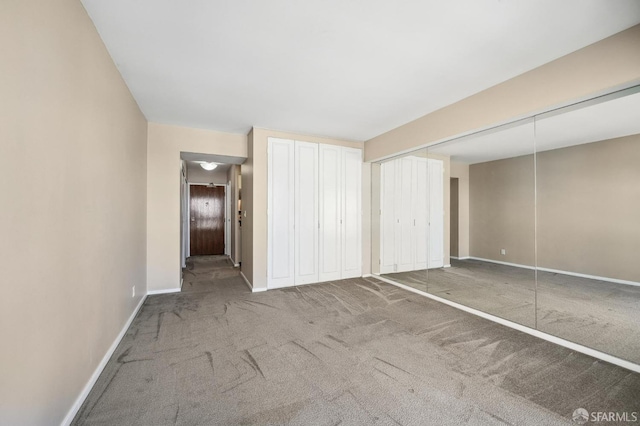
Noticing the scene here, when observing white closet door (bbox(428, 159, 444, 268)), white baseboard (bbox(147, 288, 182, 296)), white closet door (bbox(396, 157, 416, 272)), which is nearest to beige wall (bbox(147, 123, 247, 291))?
white baseboard (bbox(147, 288, 182, 296))

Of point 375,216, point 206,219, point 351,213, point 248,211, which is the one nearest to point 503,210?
point 375,216

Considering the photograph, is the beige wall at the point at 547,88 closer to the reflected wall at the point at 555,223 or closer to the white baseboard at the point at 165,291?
the reflected wall at the point at 555,223

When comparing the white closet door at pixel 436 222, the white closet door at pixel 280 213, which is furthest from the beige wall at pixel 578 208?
the white closet door at pixel 280 213

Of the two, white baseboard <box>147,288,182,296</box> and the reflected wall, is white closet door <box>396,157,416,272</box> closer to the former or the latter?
the reflected wall

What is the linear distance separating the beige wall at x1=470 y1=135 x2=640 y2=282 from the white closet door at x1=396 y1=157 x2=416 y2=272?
4.57 feet

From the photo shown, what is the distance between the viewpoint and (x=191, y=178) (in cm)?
756

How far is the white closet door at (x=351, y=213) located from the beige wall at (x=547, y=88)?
1.52 meters

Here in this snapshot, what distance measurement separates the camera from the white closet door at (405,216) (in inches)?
181

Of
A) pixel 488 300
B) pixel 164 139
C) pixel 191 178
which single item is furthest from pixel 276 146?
pixel 191 178

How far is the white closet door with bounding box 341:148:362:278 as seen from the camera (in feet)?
15.7

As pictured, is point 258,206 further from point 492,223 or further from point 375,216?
point 492,223

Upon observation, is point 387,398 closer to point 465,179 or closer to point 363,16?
point 363,16

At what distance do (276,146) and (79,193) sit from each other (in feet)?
9.46

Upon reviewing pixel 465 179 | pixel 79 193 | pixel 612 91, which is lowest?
pixel 79 193
